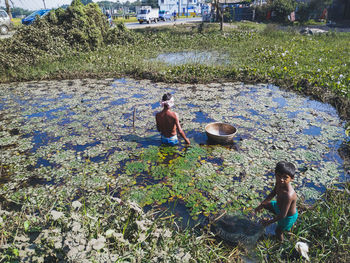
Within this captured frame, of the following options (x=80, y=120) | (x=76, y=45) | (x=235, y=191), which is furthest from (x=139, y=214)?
(x=76, y=45)

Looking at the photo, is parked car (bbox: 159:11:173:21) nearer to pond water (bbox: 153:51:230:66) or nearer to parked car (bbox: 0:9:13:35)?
parked car (bbox: 0:9:13:35)

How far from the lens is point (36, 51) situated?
1068 cm

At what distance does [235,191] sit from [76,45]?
1235cm

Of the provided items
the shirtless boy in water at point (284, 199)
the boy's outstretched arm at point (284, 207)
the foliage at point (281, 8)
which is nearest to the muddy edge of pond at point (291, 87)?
the shirtless boy in water at point (284, 199)

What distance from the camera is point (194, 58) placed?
11.6 metres

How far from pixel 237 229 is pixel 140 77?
764 cm

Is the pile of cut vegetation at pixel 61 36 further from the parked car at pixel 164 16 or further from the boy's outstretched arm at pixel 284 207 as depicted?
the parked car at pixel 164 16

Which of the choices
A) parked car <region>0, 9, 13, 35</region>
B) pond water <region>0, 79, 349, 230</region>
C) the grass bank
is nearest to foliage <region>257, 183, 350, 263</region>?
pond water <region>0, 79, 349, 230</region>

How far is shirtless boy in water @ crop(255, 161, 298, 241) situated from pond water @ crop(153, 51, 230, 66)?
854cm

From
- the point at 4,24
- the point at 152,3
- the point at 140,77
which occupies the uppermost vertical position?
the point at 152,3

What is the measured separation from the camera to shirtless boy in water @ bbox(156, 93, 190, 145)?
4.22m

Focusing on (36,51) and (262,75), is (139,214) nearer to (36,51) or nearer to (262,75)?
(262,75)

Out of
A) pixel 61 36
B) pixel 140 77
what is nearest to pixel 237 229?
pixel 140 77

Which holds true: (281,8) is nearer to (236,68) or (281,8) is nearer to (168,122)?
(236,68)
